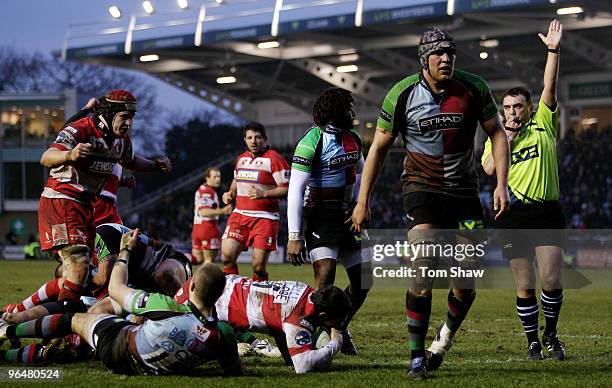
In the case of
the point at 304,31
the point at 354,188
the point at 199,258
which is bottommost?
the point at 199,258

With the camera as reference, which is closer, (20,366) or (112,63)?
(20,366)

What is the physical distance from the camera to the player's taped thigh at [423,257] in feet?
23.3

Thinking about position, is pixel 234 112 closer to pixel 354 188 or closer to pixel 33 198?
pixel 33 198

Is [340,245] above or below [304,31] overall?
below

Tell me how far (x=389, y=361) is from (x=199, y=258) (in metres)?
16.6

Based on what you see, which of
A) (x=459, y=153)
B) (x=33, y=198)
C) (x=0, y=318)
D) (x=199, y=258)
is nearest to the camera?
(x=459, y=153)

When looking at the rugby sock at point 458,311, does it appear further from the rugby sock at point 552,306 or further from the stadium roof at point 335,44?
the stadium roof at point 335,44

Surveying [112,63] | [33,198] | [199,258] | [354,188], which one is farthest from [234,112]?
[354,188]

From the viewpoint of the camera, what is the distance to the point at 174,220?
46.3m

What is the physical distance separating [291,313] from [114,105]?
263 centimetres

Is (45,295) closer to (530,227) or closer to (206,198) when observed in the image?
(530,227)

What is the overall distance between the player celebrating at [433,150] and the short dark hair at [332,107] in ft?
4.52

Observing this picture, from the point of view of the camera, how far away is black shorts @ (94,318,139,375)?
680 cm

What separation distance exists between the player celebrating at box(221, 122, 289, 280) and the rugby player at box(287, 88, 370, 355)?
11.4ft
